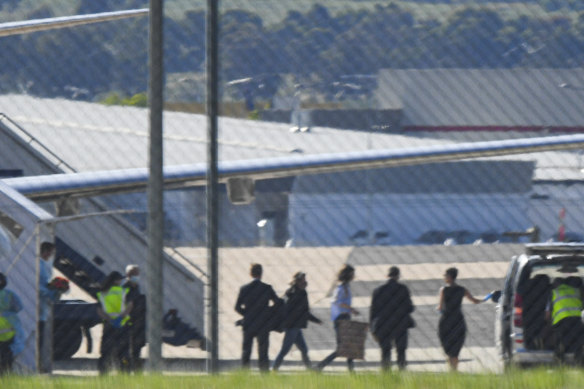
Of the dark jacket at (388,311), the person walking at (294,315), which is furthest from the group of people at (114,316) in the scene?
the dark jacket at (388,311)

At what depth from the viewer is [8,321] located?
9.13 meters

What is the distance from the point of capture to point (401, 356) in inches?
401

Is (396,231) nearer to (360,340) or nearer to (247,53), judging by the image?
(247,53)

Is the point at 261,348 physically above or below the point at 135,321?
below

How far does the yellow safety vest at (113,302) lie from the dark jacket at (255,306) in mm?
1146

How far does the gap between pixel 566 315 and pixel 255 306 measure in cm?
310

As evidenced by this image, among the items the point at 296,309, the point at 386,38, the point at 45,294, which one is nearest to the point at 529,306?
the point at 296,309

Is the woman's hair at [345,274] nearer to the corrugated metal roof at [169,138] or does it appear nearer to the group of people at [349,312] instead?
the group of people at [349,312]

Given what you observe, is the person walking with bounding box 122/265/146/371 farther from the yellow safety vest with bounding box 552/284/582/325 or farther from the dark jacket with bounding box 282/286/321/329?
the yellow safety vest with bounding box 552/284/582/325

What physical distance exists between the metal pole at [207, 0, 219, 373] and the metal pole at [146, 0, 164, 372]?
10.8 inches

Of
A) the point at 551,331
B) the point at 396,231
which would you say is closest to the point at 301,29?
the point at 551,331

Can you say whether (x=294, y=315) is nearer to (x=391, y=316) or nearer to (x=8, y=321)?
(x=391, y=316)

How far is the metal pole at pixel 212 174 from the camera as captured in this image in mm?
5961

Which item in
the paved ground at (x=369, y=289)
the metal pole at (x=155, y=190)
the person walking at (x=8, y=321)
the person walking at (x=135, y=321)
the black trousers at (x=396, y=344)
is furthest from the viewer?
the paved ground at (x=369, y=289)
